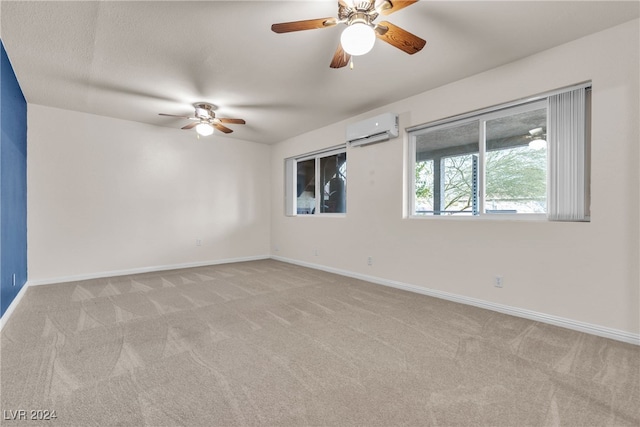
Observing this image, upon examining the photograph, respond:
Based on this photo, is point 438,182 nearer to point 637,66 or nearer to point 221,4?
point 637,66

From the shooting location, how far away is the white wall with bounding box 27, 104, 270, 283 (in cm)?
410

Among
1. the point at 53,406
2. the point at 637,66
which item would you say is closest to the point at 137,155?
the point at 53,406

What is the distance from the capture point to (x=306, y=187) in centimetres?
601

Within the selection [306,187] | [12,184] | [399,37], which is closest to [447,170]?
[399,37]

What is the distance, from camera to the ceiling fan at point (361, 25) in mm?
1807

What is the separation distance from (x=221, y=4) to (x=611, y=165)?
10.9ft

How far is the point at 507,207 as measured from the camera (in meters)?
3.07

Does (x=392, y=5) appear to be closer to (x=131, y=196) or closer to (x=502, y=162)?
(x=502, y=162)

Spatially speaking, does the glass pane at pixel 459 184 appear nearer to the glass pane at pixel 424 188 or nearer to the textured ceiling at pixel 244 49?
the glass pane at pixel 424 188

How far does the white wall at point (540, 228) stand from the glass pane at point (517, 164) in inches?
9.4

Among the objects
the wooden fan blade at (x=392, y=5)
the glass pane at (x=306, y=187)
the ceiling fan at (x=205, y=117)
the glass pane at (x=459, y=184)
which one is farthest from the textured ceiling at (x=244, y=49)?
the glass pane at (x=306, y=187)

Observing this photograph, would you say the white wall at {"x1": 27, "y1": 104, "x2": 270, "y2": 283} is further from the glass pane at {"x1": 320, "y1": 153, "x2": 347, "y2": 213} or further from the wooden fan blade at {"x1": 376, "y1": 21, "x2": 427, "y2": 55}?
the wooden fan blade at {"x1": 376, "y1": 21, "x2": 427, "y2": 55}

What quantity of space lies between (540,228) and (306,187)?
4113 mm

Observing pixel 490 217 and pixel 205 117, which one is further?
pixel 205 117
